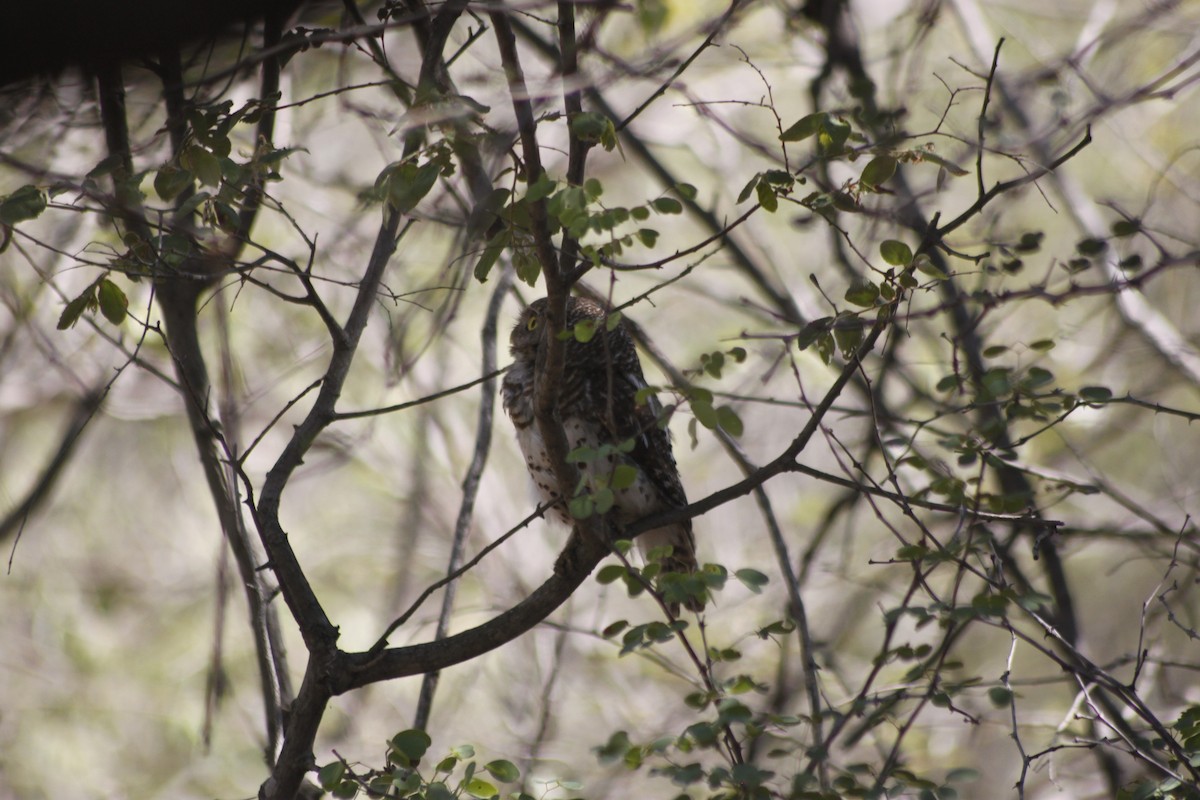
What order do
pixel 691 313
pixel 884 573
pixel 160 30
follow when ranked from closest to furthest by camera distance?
pixel 160 30
pixel 884 573
pixel 691 313

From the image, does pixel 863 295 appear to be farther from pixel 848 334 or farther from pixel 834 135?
pixel 834 135

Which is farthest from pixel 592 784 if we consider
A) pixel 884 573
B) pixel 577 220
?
pixel 577 220

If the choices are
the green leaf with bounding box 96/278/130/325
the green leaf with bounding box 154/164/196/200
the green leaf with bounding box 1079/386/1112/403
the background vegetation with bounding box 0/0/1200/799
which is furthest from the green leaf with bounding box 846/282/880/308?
the green leaf with bounding box 96/278/130/325

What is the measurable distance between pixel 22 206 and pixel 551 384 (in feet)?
4.13

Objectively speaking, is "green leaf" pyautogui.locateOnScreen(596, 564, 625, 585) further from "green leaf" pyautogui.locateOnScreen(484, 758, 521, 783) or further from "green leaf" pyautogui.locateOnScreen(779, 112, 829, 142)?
"green leaf" pyautogui.locateOnScreen(779, 112, 829, 142)

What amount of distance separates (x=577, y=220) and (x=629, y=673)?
8.68 m

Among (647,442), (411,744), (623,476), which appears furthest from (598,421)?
(411,744)

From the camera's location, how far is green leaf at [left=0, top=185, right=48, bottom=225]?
2.47 m

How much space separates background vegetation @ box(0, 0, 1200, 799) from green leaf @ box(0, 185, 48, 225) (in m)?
0.01

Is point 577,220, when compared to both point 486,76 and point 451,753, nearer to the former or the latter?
point 451,753

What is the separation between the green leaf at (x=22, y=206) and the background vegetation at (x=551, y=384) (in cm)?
1

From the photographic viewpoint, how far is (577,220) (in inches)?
85.2

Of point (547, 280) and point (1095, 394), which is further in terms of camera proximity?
point (1095, 394)

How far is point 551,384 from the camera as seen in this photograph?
2846 millimetres
